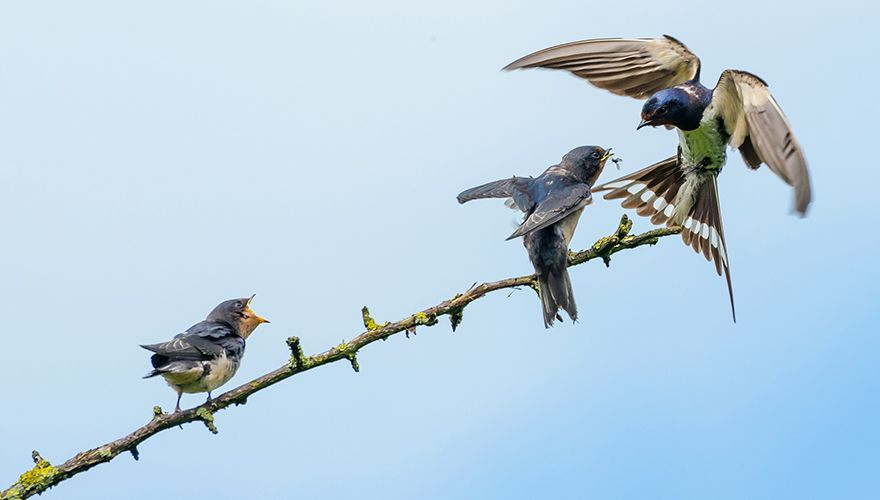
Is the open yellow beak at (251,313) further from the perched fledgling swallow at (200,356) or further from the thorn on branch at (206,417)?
the thorn on branch at (206,417)

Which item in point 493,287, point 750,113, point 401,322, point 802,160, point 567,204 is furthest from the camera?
point 750,113

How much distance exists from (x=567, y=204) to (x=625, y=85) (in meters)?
2.01

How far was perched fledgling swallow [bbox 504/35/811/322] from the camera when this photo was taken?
630 centimetres

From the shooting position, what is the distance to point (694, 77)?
22.9 ft

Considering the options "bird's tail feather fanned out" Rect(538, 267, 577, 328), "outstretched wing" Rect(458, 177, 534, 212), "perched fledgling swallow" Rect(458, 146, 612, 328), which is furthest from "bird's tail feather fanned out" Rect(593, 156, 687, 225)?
"bird's tail feather fanned out" Rect(538, 267, 577, 328)

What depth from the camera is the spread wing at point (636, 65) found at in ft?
22.0

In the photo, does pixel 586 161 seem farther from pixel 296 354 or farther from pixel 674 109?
pixel 296 354

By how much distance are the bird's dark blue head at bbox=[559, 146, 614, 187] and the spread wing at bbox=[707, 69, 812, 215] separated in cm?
78

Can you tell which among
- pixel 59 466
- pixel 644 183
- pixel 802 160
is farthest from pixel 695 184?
pixel 59 466

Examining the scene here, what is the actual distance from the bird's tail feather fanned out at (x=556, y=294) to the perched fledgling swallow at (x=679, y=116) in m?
1.28

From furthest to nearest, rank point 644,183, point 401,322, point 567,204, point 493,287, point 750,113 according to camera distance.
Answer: point 644,183 → point 750,113 → point 567,204 → point 493,287 → point 401,322

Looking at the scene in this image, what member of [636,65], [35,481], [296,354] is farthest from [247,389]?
[636,65]

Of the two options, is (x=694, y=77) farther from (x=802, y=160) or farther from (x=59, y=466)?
(x=59, y=466)

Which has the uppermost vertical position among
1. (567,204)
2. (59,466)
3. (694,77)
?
(694,77)
